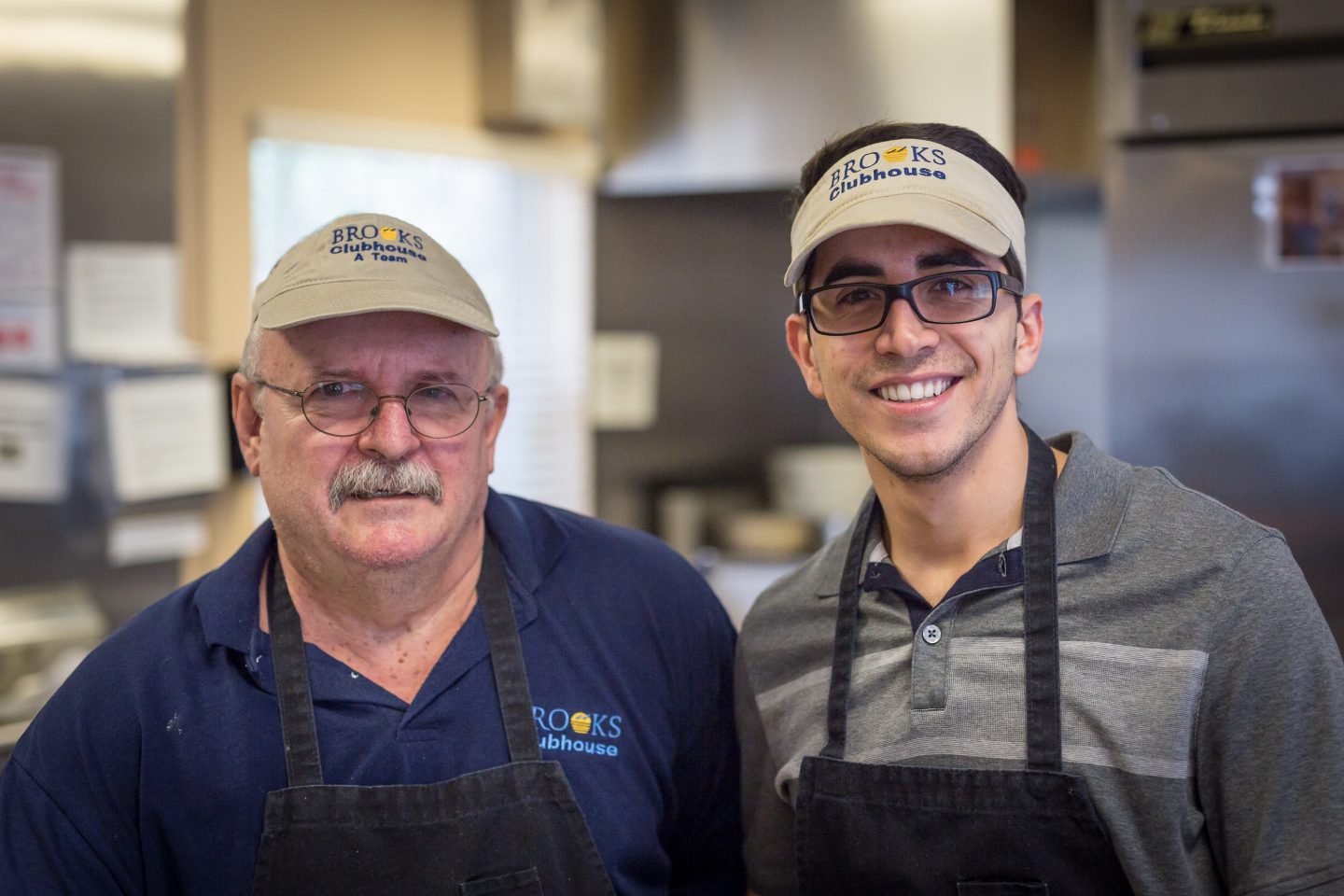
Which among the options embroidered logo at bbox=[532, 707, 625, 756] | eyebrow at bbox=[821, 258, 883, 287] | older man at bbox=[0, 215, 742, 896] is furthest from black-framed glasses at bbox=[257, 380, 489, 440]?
eyebrow at bbox=[821, 258, 883, 287]

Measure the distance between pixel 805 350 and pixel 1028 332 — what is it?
9.9 inches

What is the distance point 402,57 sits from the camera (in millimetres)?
3139

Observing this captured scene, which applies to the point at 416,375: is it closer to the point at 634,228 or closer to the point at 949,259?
Result: the point at 949,259

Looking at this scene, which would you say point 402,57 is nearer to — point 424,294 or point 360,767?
point 424,294

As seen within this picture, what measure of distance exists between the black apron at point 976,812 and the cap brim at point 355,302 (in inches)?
21.8

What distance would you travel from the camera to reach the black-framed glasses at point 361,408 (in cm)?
154

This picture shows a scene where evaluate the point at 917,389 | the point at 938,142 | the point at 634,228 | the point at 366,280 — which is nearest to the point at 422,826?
the point at 366,280

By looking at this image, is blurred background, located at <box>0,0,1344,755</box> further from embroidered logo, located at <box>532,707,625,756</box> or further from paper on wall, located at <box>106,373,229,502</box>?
embroidered logo, located at <box>532,707,625,756</box>

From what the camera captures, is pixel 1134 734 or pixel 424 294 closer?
pixel 1134 734

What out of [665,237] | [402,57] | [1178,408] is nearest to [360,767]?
[1178,408]

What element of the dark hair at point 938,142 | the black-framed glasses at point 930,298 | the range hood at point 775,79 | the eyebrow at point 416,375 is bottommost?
the eyebrow at point 416,375

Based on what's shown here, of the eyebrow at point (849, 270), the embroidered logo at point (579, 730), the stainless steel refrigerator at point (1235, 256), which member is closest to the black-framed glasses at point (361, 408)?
the embroidered logo at point (579, 730)

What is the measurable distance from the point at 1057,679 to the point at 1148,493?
0.23m

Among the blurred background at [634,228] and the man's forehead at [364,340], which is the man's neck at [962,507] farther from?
the blurred background at [634,228]
